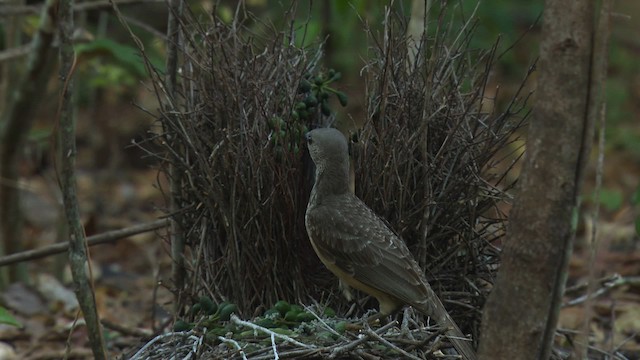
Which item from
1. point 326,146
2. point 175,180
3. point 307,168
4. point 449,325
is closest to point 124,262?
point 175,180

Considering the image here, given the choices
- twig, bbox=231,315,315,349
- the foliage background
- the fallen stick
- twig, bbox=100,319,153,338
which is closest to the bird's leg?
twig, bbox=231,315,315,349

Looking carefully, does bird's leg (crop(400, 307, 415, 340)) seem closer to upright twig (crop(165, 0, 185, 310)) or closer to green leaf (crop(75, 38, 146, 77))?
upright twig (crop(165, 0, 185, 310))

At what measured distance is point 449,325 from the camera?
12.6 ft

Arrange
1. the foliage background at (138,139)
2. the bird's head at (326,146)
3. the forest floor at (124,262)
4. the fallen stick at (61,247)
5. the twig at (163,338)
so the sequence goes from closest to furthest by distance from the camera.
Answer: the twig at (163,338), the bird's head at (326,146), the fallen stick at (61,247), the forest floor at (124,262), the foliage background at (138,139)

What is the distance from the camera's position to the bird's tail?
3.74 m

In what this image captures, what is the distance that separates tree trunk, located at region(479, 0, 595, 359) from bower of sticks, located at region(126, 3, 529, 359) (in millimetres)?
1012

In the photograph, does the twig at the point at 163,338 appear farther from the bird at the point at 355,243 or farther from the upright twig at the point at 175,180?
the bird at the point at 355,243

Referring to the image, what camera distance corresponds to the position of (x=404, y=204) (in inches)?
166

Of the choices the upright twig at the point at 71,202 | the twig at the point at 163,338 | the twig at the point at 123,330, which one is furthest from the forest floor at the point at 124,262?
the twig at the point at 163,338

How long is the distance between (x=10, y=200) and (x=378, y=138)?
→ 122 inches

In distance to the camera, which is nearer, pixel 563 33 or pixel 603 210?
pixel 563 33

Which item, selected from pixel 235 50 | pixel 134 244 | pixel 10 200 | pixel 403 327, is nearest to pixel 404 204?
pixel 403 327

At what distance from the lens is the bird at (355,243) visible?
154 inches

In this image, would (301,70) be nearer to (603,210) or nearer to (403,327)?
(403,327)
